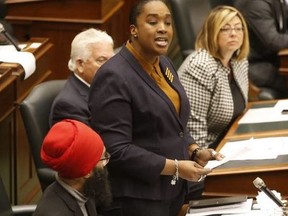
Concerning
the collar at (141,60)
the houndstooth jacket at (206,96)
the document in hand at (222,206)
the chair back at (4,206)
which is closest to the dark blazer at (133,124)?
the collar at (141,60)

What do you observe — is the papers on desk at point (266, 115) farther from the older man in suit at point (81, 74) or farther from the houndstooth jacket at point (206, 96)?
the older man in suit at point (81, 74)

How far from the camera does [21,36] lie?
224 inches

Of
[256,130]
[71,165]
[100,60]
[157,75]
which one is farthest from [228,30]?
[71,165]

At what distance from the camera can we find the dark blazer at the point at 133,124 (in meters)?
3.00

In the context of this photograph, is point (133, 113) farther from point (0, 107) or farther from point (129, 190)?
point (0, 107)

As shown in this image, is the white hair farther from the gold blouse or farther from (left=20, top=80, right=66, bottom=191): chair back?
the gold blouse

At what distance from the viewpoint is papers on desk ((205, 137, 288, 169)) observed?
3342mm

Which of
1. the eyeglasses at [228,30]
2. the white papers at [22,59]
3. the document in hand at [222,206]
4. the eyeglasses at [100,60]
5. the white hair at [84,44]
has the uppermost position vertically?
the white hair at [84,44]

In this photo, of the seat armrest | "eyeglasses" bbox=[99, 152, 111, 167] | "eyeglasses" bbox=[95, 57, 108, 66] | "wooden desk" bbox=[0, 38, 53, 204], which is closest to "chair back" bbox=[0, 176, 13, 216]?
the seat armrest

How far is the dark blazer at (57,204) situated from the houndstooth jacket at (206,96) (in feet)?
4.54

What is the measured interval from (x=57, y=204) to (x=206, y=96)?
4.95 ft

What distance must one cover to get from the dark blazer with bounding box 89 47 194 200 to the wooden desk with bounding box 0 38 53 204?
3.68 feet

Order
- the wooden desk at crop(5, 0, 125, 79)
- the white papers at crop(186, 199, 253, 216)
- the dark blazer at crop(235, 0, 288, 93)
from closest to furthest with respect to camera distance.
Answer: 1. the white papers at crop(186, 199, 253, 216)
2. the dark blazer at crop(235, 0, 288, 93)
3. the wooden desk at crop(5, 0, 125, 79)

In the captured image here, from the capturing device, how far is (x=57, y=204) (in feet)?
8.87
